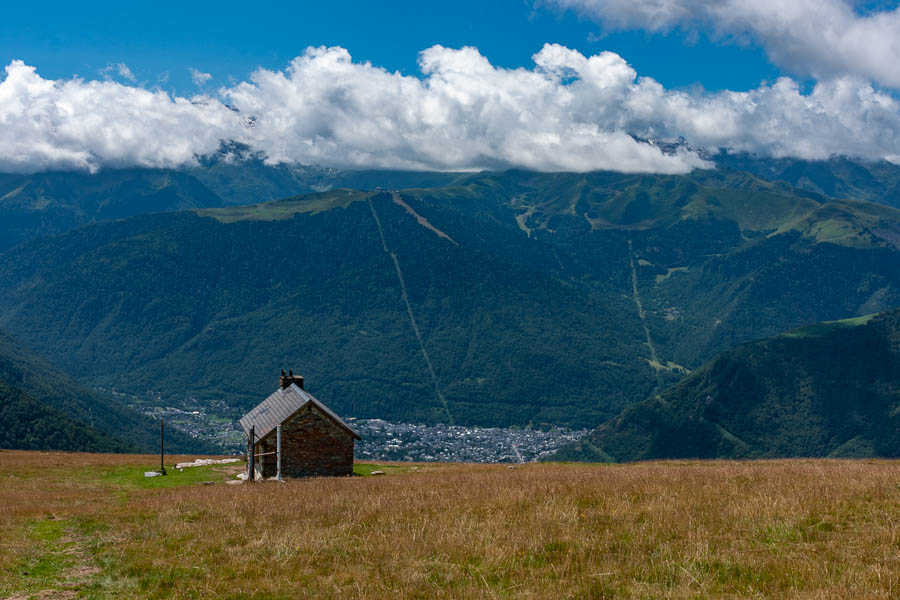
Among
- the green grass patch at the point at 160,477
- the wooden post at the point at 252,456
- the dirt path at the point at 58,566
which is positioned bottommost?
the green grass patch at the point at 160,477

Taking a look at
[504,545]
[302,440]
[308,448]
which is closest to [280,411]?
[302,440]

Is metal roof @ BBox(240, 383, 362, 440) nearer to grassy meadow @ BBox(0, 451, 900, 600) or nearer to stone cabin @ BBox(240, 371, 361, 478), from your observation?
stone cabin @ BBox(240, 371, 361, 478)

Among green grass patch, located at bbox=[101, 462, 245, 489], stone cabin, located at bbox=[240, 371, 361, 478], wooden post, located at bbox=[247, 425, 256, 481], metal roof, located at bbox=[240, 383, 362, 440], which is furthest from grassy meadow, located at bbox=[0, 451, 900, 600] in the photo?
metal roof, located at bbox=[240, 383, 362, 440]

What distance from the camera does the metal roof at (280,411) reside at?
47.8m

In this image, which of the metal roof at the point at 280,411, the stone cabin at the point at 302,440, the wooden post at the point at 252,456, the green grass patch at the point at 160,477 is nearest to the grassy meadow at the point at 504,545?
the green grass patch at the point at 160,477

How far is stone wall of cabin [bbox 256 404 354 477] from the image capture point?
155 ft

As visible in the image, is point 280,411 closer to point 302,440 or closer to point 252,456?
point 302,440

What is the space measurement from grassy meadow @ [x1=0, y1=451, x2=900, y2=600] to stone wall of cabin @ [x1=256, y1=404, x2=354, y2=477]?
72.2 ft

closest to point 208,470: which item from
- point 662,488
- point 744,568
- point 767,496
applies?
point 662,488

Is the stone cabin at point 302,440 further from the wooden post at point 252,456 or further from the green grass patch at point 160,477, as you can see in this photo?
→ the green grass patch at point 160,477

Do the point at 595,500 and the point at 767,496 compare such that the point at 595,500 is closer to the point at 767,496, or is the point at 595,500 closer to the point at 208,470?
the point at 767,496

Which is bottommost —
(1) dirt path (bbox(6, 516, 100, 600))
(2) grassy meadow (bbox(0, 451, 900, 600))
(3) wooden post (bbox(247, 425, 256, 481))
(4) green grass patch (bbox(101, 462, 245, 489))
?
(4) green grass patch (bbox(101, 462, 245, 489))

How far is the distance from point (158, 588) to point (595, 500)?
1130cm

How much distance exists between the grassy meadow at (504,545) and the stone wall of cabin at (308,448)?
866 inches
